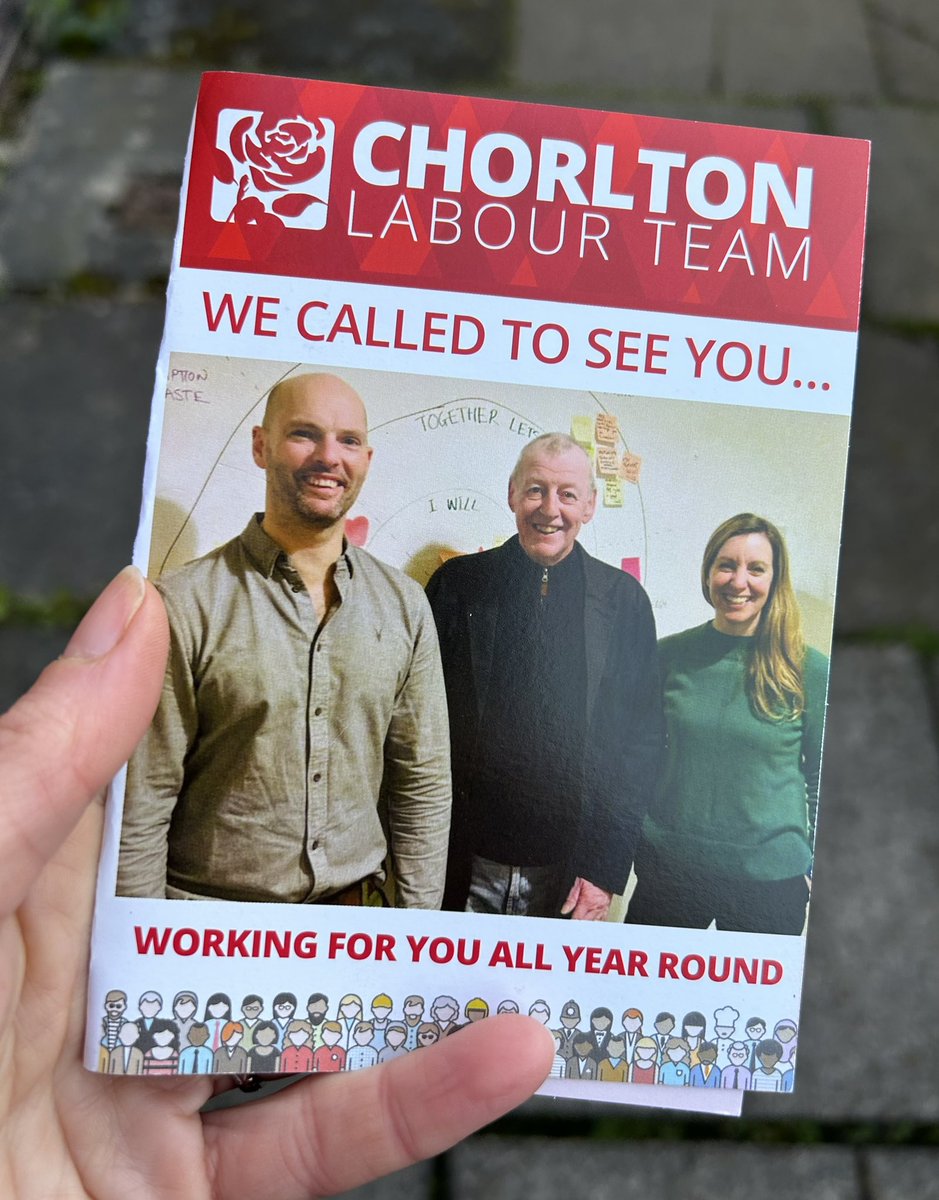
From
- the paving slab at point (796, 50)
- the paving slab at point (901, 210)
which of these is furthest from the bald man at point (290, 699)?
the paving slab at point (796, 50)

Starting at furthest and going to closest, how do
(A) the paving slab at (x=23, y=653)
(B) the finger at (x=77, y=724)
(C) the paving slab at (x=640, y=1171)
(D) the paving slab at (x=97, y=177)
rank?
(D) the paving slab at (x=97, y=177) → (A) the paving slab at (x=23, y=653) → (C) the paving slab at (x=640, y=1171) → (B) the finger at (x=77, y=724)

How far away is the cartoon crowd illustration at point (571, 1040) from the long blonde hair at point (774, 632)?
0.20 m

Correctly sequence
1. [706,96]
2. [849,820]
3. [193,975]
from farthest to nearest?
[706,96], [849,820], [193,975]

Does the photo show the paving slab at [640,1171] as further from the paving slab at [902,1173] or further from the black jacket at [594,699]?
the black jacket at [594,699]

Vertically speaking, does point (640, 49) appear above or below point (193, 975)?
above

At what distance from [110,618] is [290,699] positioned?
113 mm

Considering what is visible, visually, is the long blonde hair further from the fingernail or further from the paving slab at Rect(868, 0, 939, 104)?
the paving slab at Rect(868, 0, 939, 104)

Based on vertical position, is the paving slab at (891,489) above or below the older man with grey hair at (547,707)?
above

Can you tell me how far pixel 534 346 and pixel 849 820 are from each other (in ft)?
2.19

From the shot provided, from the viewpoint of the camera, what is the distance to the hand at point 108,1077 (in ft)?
1.96

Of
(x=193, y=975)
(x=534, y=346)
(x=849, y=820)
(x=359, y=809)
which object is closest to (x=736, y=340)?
(x=534, y=346)

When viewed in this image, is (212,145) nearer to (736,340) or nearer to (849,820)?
(736,340)

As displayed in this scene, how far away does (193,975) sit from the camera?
24.8 inches

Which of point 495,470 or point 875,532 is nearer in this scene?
point 495,470
